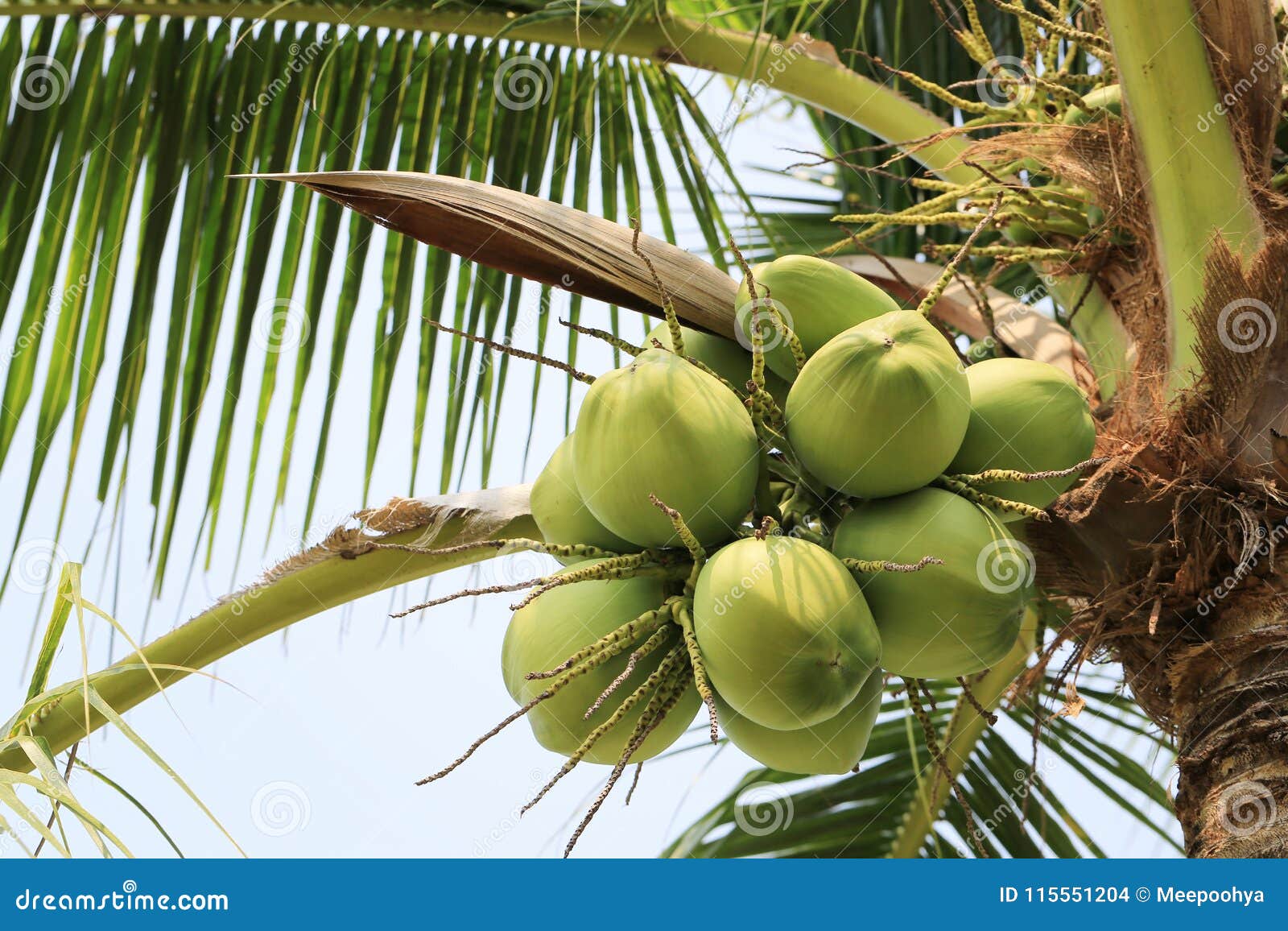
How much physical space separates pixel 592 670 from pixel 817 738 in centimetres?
28

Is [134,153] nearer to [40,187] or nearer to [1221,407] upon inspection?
[40,187]

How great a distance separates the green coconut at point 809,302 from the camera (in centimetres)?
144

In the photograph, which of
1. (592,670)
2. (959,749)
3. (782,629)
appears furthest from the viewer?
(959,749)

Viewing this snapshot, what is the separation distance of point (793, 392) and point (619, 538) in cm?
27

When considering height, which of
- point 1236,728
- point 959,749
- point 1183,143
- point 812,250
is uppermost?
point 812,250

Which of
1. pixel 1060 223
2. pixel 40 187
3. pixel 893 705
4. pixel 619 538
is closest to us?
pixel 619 538

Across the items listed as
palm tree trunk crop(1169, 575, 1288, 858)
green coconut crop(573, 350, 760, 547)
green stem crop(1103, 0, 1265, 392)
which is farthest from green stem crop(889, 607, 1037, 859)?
green coconut crop(573, 350, 760, 547)

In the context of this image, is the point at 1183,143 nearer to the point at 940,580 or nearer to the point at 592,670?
the point at 940,580

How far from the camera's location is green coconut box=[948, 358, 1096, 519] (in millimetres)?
1382

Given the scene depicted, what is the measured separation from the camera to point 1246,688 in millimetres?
1432

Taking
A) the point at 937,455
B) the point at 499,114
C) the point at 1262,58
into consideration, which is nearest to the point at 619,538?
the point at 937,455

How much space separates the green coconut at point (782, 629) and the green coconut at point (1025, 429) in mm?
272

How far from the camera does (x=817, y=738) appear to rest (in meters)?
1.36

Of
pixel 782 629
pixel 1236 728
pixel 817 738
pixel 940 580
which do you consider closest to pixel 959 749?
pixel 1236 728
